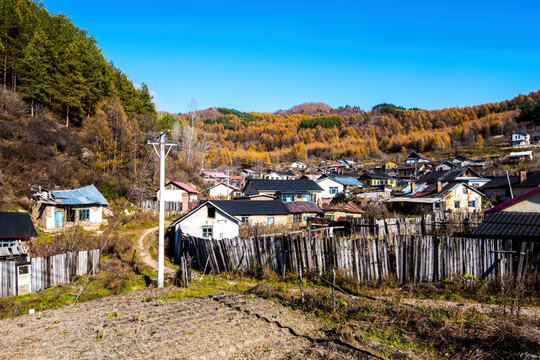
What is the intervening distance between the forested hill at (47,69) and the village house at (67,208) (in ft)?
69.8

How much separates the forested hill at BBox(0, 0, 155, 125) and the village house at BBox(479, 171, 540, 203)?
47865 millimetres

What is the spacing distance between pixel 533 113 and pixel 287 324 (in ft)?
500

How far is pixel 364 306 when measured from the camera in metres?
9.64

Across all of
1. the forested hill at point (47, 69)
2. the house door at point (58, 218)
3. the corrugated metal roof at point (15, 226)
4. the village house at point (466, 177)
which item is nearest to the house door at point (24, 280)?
the corrugated metal roof at point (15, 226)

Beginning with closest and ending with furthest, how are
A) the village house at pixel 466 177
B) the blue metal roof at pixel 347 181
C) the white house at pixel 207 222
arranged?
the white house at pixel 207 222, the village house at pixel 466 177, the blue metal roof at pixel 347 181

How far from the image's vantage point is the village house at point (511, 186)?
31.5 meters

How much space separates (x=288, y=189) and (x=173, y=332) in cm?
3513

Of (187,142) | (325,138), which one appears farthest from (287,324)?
(325,138)

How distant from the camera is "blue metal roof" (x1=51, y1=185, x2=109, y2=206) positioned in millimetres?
25891

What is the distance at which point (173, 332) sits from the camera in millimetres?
8539

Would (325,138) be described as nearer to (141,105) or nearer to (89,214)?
(141,105)

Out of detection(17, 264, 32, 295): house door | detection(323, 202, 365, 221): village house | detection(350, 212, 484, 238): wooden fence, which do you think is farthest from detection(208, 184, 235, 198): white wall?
detection(17, 264, 32, 295): house door

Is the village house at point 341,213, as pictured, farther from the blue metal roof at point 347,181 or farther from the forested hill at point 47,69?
the forested hill at point 47,69

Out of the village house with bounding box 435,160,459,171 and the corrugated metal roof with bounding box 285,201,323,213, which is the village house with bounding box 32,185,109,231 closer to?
the corrugated metal roof with bounding box 285,201,323,213
